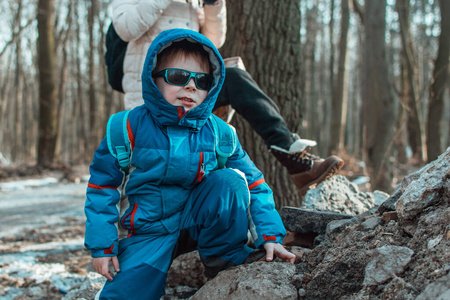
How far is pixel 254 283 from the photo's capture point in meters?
1.76

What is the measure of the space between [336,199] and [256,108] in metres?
0.85

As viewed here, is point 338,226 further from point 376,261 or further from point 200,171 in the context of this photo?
point 200,171

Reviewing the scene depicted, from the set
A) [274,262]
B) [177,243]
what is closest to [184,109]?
[177,243]

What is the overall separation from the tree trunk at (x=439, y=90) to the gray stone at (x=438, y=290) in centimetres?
703

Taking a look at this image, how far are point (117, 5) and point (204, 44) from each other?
1016 millimetres

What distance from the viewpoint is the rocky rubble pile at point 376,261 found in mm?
1446

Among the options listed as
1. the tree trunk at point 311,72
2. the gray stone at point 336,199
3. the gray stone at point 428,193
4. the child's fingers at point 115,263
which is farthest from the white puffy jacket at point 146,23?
the tree trunk at point 311,72

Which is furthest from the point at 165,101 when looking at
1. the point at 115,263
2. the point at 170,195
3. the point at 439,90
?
the point at 439,90

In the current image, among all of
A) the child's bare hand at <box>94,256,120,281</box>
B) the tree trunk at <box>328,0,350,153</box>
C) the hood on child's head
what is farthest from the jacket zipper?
the tree trunk at <box>328,0,350,153</box>

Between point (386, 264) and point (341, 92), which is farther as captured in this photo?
point (341, 92)

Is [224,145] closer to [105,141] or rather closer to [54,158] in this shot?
[105,141]

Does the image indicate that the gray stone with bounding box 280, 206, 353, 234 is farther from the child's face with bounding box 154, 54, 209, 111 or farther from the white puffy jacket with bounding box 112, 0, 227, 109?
the white puffy jacket with bounding box 112, 0, 227, 109

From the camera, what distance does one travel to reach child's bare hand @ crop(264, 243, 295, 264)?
1.89 meters

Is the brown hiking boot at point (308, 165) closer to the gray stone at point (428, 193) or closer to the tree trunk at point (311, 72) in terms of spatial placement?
the gray stone at point (428, 193)
